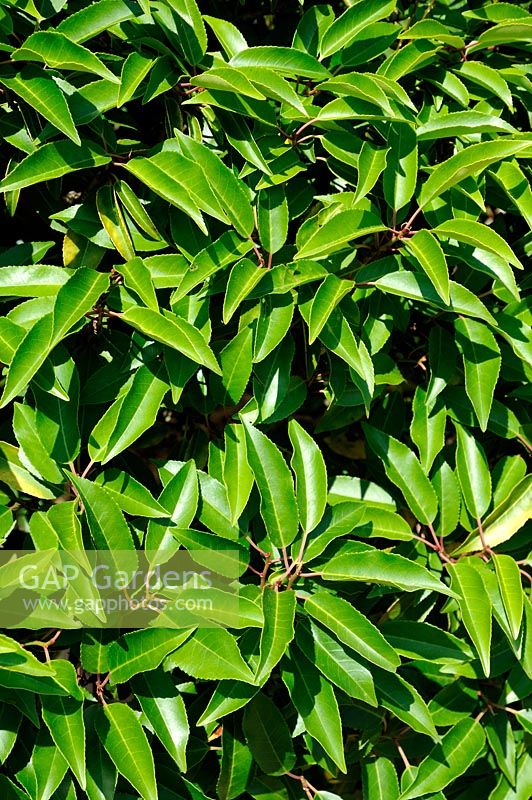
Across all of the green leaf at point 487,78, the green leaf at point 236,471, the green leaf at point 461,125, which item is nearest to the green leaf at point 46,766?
the green leaf at point 236,471

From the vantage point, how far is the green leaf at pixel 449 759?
151 centimetres

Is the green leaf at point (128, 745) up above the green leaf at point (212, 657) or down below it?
below

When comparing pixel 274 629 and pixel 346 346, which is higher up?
pixel 346 346

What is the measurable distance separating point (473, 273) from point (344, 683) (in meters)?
0.77

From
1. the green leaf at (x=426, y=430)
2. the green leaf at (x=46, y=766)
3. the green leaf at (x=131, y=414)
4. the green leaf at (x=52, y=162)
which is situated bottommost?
the green leaf at (x=46, y=766)

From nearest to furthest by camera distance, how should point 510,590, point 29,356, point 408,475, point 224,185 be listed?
point 29,356, point 224,185, point 510,590, point 408,475

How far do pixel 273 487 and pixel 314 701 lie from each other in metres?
0.36

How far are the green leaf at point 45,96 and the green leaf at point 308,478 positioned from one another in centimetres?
59

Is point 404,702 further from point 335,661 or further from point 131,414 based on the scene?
point 131,414

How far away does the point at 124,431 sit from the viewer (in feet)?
4.33

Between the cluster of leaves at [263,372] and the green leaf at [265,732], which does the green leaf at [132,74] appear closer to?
the cluster of leaves at [263,372]

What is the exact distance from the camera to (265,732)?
151cm

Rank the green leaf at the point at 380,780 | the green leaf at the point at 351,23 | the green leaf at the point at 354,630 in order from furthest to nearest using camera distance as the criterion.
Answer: the green leaf at the point at 380,780 → the green leaf at the point at 351,23 → the green leaf at the point at 354,630

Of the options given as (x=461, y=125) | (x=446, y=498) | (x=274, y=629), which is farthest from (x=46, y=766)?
(x=461, y=125)
